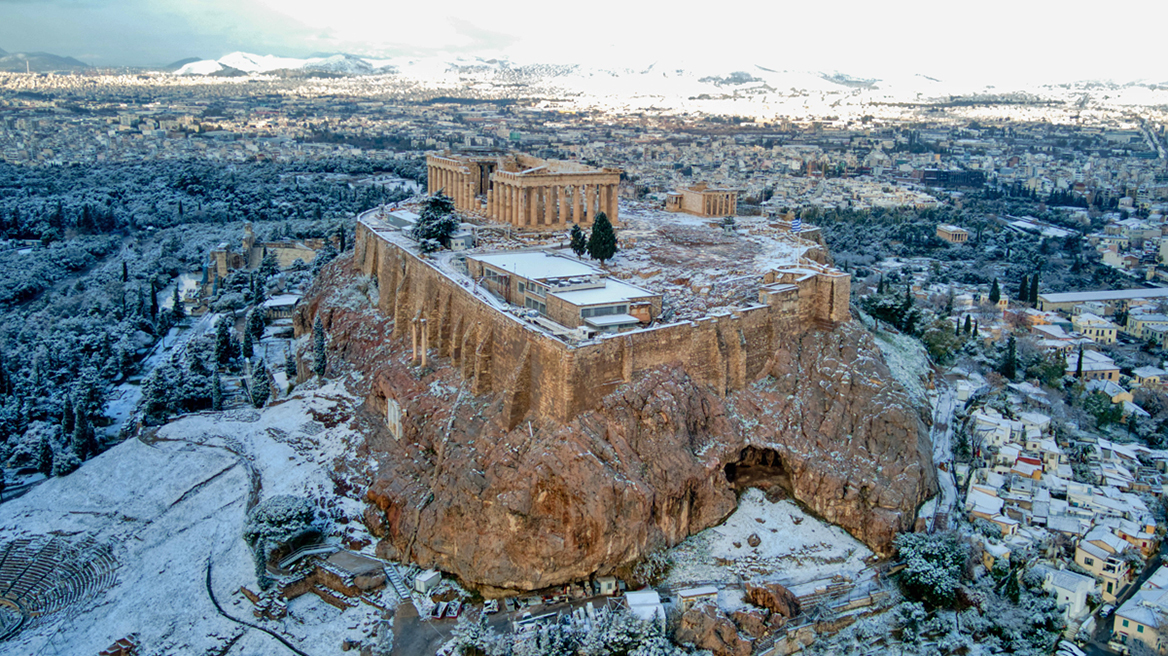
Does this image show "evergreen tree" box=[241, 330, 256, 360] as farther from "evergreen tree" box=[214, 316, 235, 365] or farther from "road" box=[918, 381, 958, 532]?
"road" box=[918, 381, 958, 532]

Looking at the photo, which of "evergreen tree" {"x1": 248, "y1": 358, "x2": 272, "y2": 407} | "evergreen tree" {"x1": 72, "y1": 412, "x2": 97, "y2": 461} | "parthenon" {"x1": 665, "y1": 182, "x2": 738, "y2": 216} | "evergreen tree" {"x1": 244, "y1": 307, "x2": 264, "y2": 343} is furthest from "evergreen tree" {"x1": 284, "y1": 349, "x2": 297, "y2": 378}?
"parthenon" {"x1": 665, "y1": 182, "x2": 738, "y2": 216}

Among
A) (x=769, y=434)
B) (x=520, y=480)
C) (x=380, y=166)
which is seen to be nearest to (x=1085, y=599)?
(x=769, y=434)

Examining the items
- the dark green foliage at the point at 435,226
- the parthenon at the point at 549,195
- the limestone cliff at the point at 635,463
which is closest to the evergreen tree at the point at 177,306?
the parthenon at the point at 549,195

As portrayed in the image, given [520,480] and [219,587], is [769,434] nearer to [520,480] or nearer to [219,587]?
[520,480]

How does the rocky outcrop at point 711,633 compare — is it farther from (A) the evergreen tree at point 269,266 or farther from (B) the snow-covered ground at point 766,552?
(A) the evergreen tree at point 269,266

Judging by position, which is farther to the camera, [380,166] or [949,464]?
[380,166]

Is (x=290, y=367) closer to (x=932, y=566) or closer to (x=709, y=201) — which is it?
(x=709, y=201)

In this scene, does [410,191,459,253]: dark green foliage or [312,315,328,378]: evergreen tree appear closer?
[312,315,328,378]: evergreen tree
